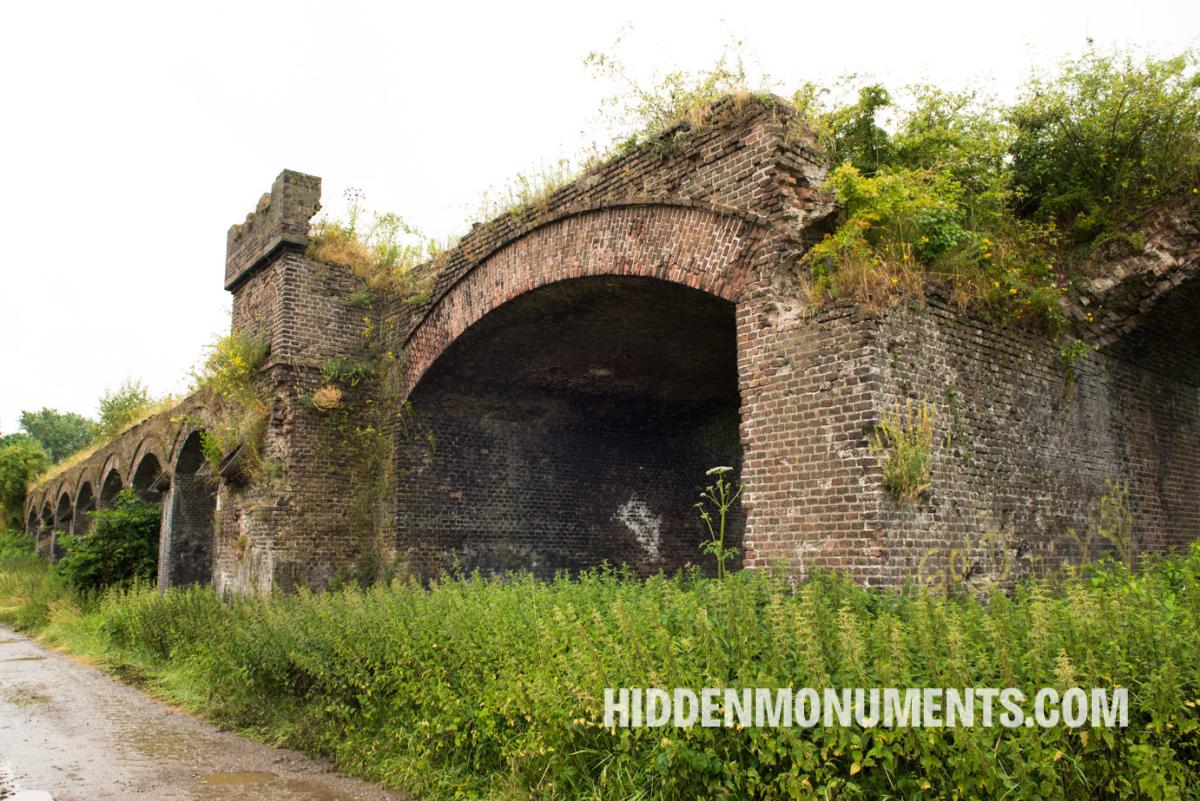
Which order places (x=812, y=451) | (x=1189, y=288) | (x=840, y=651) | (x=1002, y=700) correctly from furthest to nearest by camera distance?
(x=1189, y=288)
(x=812, y=451)
(x=840, y=651)
(x=1002, y=700)

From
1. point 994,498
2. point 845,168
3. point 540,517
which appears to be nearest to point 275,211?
point 540,517

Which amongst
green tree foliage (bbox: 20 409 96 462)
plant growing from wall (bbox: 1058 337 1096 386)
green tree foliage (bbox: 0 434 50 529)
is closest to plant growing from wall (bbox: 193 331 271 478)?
plant growing from wall (bbox: 1058 337 1096 386)

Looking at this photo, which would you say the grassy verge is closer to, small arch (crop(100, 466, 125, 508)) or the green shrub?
small arch (crop(100, 466, 125, 508))

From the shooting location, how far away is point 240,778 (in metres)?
6.43

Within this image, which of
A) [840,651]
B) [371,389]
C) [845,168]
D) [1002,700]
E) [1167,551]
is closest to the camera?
[1002,700]

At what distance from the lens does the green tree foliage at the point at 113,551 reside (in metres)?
16.9

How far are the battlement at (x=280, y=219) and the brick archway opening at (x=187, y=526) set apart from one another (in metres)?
4.24

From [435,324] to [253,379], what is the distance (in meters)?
3.13

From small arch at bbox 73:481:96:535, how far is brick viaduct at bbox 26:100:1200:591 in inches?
456

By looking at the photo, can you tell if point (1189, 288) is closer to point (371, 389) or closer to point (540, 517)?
point (540, 517)

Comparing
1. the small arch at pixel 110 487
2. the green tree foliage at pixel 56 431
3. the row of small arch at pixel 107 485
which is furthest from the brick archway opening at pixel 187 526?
the green tree foliage at pixel 56 431

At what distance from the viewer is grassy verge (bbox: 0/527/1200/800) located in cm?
316

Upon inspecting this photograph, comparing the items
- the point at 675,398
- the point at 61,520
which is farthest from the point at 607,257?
the point at 61,520

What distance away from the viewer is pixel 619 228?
8641 mm
